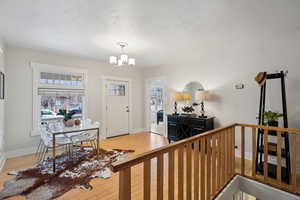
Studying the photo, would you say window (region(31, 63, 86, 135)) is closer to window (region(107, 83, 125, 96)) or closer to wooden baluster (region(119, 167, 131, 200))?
window (region(107, 83, 125, 96))

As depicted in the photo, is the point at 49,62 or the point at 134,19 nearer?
the point at 134,19

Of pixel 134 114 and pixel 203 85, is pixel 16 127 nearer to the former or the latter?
pixel 134 114

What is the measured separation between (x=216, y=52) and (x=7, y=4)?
147 inches

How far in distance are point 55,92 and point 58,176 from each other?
2241mm

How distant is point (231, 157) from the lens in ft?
8.05

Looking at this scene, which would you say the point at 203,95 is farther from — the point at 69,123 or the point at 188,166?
the point at 69,123

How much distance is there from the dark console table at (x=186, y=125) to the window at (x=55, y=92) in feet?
8.21

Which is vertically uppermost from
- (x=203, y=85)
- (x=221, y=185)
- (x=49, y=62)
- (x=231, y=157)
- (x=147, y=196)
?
(x=49, y=62)

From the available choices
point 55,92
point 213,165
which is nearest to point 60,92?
point 55,92

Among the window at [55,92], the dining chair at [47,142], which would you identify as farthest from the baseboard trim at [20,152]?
the window at [55,92]

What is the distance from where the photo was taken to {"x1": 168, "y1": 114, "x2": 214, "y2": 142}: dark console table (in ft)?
11.6

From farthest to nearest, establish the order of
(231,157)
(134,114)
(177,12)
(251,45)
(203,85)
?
(134,114) → (203,85) → (251,45) → (231,157) → (177,12)

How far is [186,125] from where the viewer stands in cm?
390

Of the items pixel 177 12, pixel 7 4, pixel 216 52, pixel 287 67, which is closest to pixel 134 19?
pixel 177 12
